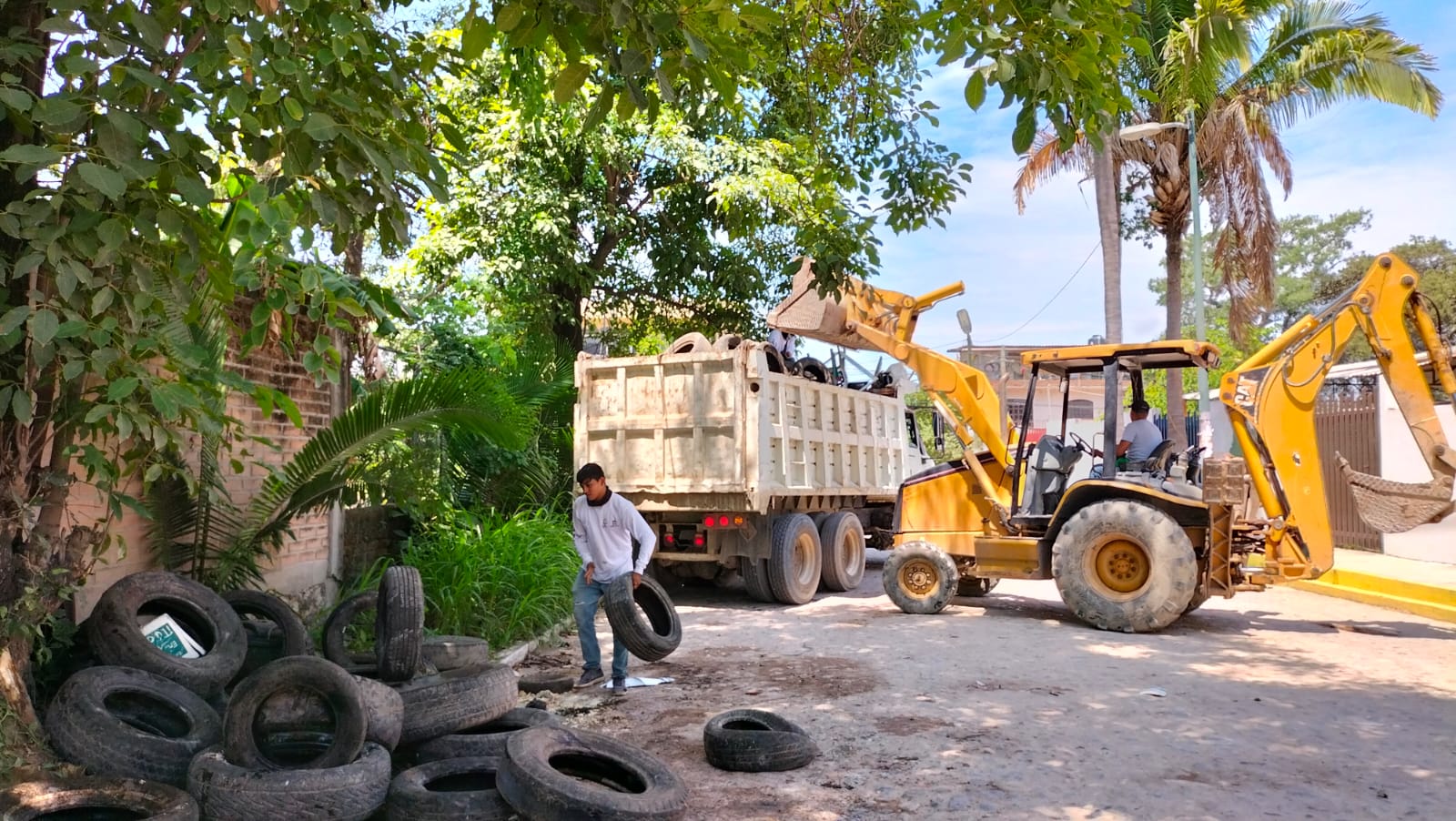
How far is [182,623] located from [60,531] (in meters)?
1.04

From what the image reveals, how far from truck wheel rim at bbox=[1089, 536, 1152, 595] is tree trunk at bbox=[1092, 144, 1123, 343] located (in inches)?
401

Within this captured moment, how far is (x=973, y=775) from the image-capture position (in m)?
5.06

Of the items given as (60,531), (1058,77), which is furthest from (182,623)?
(1058,77)

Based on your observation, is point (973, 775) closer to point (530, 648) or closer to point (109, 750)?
point (109, 750)

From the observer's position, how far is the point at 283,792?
13.4 ft

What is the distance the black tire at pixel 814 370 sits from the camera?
41.7ft

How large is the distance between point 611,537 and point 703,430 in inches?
135

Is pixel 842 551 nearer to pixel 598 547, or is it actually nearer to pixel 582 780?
pixel 598 547

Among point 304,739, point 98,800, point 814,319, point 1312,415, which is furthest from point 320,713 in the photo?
point 1312,415

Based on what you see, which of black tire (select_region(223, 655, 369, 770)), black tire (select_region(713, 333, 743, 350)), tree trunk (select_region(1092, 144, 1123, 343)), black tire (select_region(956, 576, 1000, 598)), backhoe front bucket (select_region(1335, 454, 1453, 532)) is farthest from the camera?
tree trunk (select_region(1092, 144, 1123, 343))

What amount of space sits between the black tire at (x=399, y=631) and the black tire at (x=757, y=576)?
221 inches

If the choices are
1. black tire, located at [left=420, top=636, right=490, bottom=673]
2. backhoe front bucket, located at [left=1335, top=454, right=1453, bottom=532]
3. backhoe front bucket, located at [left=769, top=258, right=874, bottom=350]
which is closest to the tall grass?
black tire, located at [left=420, top=636, right=490, bottom=673]

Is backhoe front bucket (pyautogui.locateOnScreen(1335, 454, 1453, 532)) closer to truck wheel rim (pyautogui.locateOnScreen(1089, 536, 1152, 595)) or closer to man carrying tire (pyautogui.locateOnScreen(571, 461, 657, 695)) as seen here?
truck wheel rim (pyautogui.locateOnScreen(1089, 536, 1152, 595))

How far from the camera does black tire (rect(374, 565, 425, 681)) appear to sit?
18.1 feet
